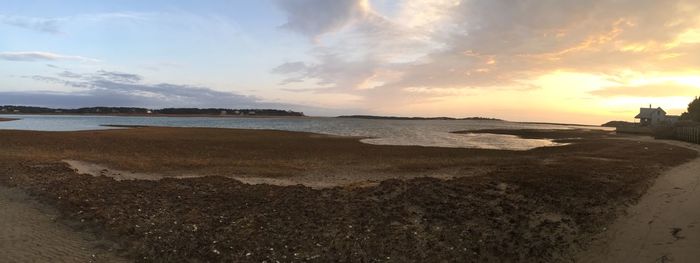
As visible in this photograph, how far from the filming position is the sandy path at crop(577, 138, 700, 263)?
9116mm

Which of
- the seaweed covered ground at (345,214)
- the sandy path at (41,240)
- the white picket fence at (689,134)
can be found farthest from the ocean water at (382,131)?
the sandy path at (41,240)

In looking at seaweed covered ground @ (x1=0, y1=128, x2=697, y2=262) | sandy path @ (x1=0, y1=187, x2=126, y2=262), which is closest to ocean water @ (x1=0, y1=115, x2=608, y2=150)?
seaweed covered ground @ (x1=0, y1=128, x2=697, y2=262)

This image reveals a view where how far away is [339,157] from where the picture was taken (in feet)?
92.7

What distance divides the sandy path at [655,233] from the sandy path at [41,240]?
34.1 feet

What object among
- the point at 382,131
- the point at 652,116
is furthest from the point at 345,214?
the point at 652,116

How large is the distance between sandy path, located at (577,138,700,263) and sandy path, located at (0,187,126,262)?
1040 centimetres

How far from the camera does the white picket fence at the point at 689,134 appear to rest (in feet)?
142

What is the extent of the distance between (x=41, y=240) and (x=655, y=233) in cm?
1423

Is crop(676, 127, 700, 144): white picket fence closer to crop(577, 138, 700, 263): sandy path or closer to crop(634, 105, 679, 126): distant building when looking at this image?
crop(577, 138, 700, 263): sandy path

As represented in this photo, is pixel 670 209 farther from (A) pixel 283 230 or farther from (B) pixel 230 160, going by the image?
(B) pixel 230 160

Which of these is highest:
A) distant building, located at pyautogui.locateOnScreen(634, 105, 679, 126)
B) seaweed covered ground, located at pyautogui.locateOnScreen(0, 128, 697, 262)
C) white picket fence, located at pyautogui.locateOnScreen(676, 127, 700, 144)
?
distant building, located at pyautogui.locateOnScreen(634, 105, 679, 126)

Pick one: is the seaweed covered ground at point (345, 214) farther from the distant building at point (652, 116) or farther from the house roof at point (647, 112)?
the house roof at point (647, 112)

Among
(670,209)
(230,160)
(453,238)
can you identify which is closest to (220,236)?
(453,238)

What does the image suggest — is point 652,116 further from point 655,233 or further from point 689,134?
point 655,233
